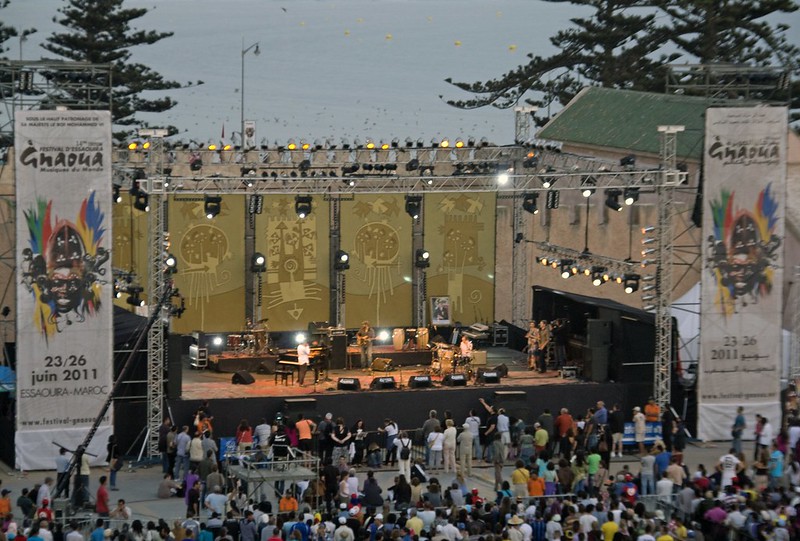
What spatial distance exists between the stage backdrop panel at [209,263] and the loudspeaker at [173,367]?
738 cm

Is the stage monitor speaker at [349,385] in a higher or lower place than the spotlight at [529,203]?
lower

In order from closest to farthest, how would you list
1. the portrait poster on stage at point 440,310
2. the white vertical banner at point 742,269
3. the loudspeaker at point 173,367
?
the loudspeaker at point 173,367 < the white vertical banner at point 742,269 < the portrait poster on stage at point 440,310

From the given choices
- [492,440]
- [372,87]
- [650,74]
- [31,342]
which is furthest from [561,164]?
[372,87]

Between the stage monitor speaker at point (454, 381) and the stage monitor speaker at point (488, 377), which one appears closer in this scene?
the stage monitor speaker at point (454, 381)

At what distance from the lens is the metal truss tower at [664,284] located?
25031 millimetres

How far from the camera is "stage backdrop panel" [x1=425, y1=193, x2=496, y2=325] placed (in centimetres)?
3278

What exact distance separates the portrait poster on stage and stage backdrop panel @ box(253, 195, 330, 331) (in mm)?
2571

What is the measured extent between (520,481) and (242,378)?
30.0ft

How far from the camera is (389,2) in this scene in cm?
13488

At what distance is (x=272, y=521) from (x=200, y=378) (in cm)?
1178

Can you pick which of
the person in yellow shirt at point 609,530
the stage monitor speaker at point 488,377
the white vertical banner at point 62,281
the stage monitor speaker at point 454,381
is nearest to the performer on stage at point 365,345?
the stage monitor speaker at point 488,377

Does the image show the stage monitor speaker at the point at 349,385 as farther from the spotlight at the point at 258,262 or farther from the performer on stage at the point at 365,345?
the spotlight at the point at 258,262

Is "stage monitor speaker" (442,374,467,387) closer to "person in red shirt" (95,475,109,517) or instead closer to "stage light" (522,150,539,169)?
"stage light" (522,150,539,169)

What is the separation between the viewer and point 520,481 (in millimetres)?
19641
